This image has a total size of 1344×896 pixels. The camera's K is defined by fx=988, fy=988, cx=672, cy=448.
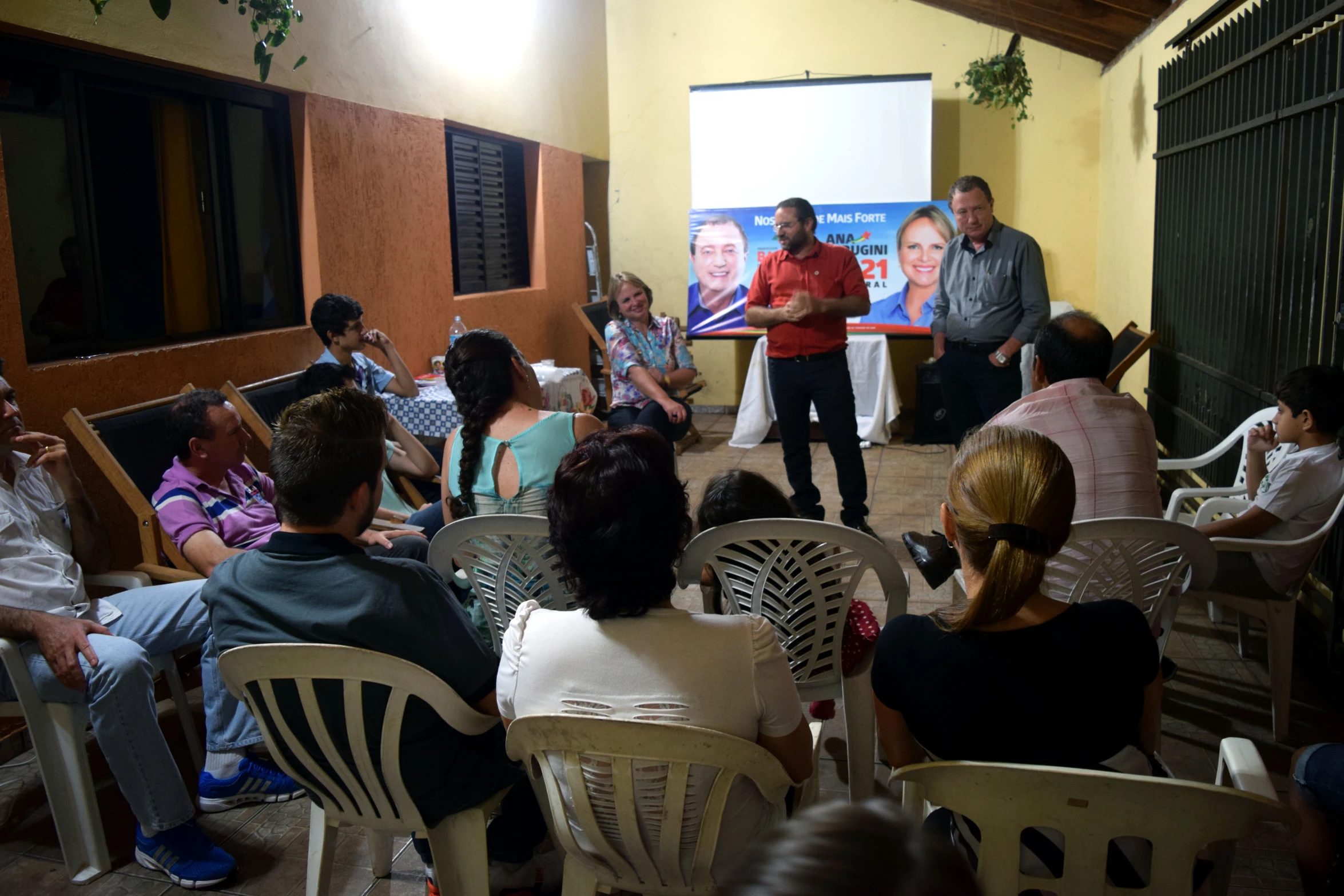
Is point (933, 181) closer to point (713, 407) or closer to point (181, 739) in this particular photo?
point (713, 407)

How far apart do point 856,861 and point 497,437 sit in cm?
213

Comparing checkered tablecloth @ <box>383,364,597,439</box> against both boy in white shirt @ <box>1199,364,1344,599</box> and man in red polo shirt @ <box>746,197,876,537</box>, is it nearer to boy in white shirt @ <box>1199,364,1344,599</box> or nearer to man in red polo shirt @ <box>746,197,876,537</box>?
man in red polo shirt @ <box>746,197,876,537</box>

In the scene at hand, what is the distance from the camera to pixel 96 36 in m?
3.19

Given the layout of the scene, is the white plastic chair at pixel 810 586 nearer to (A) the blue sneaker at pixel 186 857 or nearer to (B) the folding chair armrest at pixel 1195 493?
(A) the blue sneaker at pixel 186 857

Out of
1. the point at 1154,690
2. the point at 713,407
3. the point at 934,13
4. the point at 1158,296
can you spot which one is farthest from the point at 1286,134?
the point at 713,407

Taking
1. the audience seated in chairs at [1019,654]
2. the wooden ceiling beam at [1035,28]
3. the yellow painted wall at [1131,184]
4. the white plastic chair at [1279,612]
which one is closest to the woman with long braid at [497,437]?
the audience seated in chairs at [1019,654]

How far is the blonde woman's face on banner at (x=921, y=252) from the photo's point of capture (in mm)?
6883

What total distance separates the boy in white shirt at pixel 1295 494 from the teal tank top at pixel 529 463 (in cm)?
175

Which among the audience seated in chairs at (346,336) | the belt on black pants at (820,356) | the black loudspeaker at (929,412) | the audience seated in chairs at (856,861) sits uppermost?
the audience seated in chairs at (346,336)

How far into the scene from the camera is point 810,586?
206cm

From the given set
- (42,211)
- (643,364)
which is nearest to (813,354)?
(643,364)

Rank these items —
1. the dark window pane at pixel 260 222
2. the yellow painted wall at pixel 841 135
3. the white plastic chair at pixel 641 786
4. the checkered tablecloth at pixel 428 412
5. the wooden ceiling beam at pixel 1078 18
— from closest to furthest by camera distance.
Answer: the white plastic chair at pixel 641 786 → the dark window pane at pixel 260 222 → the checkered tablecloth at pixel 428 412 → the wooden ceiling beam at pixel 1078 18 → the yellow painted wall at pixel 841 135

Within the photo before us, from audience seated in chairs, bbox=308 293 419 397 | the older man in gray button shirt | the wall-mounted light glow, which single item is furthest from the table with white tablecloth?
audience seated in chairs, bbox=308 293 419 397

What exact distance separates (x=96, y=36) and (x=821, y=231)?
4.94 meters
